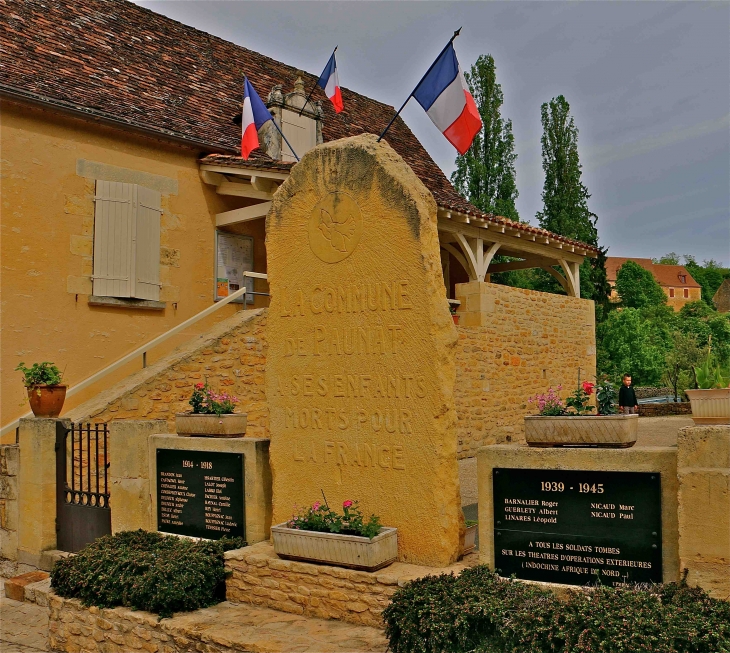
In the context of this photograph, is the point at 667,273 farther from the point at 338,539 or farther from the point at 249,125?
the point at 338,539

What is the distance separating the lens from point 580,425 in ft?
14.5

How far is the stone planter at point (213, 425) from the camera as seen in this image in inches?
245

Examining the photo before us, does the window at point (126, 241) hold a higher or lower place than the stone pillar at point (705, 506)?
higher

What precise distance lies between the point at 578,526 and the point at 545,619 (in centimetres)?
69

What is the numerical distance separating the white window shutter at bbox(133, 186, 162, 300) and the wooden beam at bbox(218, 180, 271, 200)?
1211 mm

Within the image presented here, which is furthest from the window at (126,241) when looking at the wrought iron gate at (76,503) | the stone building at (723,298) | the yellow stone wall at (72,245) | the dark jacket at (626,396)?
the stone building at (723,298)

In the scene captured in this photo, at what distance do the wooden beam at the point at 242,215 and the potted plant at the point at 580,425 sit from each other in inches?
284

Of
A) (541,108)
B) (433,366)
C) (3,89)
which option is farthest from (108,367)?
(541,108)

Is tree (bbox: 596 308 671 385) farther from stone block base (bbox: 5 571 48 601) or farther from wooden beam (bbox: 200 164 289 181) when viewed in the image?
stone block base (bbox: 5 571 48 601)

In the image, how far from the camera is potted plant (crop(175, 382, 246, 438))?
624 centimetres

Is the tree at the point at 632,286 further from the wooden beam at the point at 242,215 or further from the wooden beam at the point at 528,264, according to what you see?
the wooden beam at the point at 242,215

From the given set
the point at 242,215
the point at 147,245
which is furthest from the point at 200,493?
the point at 242,215

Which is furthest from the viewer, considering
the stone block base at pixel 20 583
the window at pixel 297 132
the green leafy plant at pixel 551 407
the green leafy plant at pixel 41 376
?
the window at pixel 297 132

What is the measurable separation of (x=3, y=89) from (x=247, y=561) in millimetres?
6930
